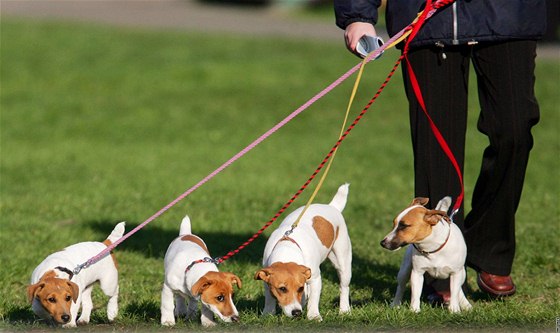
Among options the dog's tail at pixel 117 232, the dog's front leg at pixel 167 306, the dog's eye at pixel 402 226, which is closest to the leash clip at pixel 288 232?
the dog's eye at pixel 402 226

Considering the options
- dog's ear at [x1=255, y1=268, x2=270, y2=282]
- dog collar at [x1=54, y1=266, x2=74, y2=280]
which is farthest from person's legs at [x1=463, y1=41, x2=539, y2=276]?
dog collar at [x1=54, y1=266, x2=74, y2=280]

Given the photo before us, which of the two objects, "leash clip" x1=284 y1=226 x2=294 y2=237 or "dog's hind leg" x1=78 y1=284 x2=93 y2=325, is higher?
"leash clip" x1=284 y1=226 x2=294 y2=237

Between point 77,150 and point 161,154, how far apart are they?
3.88ft

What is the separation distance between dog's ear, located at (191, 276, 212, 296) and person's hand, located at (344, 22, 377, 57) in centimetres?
163

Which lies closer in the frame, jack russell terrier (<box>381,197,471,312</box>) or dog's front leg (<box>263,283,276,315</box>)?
dog's front leg (<box>263,283,276,315</box>)

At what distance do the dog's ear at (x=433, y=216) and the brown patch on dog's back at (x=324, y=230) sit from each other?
61 centimetres

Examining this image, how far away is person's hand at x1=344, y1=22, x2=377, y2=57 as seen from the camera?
20.7 ft

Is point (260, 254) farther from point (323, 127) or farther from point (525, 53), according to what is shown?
point (323, 127)

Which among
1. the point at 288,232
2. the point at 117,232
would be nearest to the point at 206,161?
the point at 117,232

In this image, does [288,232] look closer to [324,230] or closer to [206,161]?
[324,230]

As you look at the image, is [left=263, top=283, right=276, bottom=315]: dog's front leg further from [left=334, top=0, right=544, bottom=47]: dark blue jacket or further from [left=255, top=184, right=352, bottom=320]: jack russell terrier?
[left=334, top=0, right=544, bottom=47]: dark blue jacket

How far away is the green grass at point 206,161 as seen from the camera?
7.03m

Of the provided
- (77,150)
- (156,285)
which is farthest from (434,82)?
(77,150)

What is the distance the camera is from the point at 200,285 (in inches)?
224
